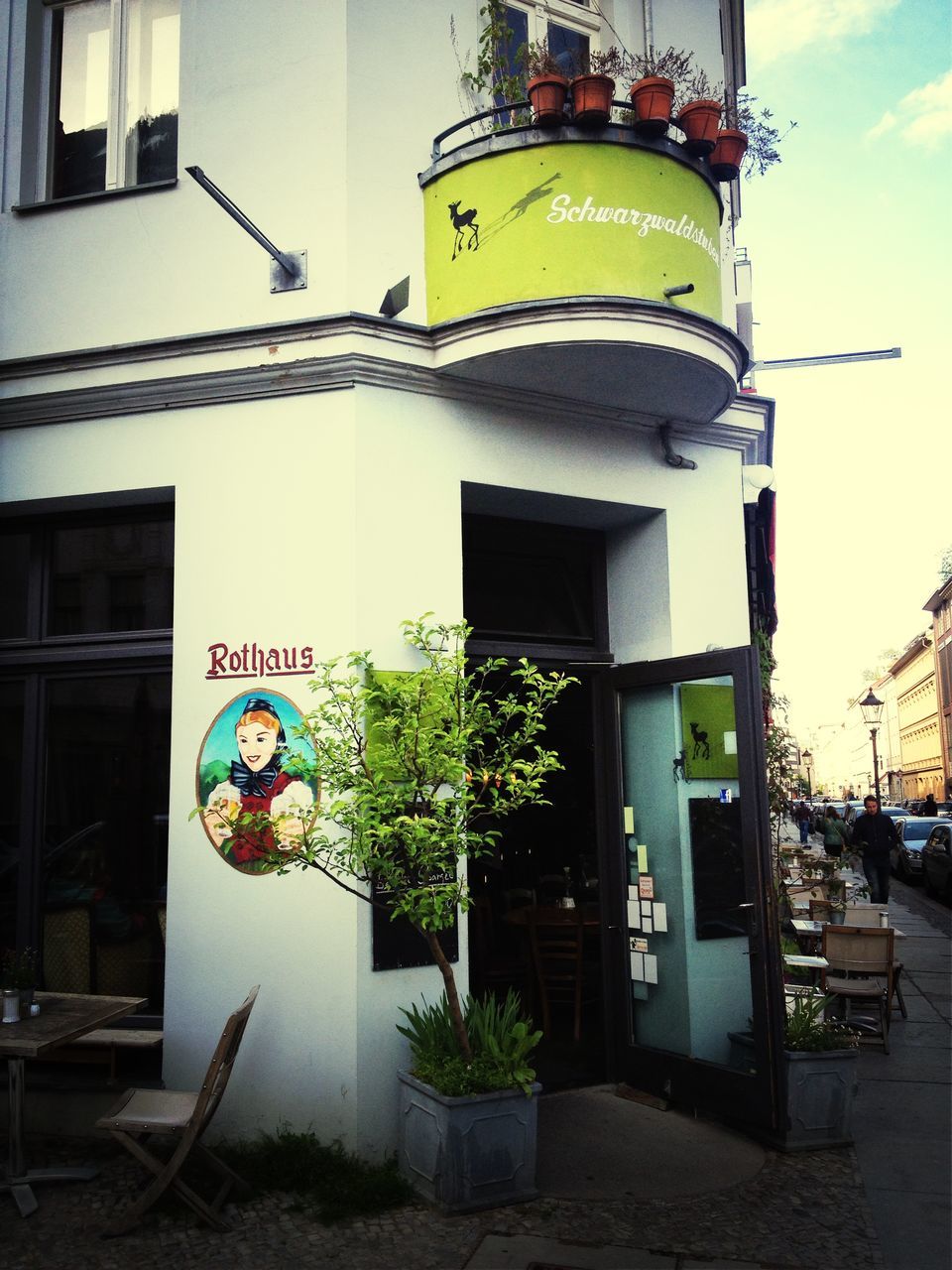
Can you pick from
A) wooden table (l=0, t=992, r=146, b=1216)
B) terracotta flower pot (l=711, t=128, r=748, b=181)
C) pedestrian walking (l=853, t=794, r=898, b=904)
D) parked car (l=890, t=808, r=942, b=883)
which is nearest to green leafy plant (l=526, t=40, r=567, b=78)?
terracotta flower pot (l=711, t=128, r=748, b=181)

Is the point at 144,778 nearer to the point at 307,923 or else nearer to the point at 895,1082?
the point at 307,923

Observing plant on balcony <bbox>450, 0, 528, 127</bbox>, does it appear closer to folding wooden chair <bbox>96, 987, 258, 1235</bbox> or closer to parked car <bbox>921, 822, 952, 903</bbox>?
folding wooden chair <bbox>96, 987, 258, 1235</bbox>

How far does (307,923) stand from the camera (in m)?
5.94

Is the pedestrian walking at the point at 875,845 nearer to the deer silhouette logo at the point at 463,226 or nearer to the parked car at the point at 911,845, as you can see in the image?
the parked car at the point at 911,845

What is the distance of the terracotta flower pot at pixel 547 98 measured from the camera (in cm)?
627

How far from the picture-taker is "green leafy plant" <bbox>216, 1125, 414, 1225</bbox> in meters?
5.23

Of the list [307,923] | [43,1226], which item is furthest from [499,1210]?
[43,1226]

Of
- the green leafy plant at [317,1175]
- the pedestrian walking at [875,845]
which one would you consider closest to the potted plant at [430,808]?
the green leafy plant at [317,1175]

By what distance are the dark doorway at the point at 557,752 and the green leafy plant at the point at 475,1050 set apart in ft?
6.04

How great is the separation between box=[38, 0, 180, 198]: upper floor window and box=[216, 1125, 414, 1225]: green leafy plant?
6015 mm

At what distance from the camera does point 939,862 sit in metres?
20.7

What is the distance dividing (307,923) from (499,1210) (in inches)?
69.6

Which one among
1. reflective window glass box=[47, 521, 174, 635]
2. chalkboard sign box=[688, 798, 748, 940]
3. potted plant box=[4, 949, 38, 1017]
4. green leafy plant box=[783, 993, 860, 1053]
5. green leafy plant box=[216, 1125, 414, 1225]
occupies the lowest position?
green leafy plant box=[216, 1125, 414, 1225]

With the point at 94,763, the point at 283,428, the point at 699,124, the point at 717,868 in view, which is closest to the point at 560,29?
the point at 699,124
